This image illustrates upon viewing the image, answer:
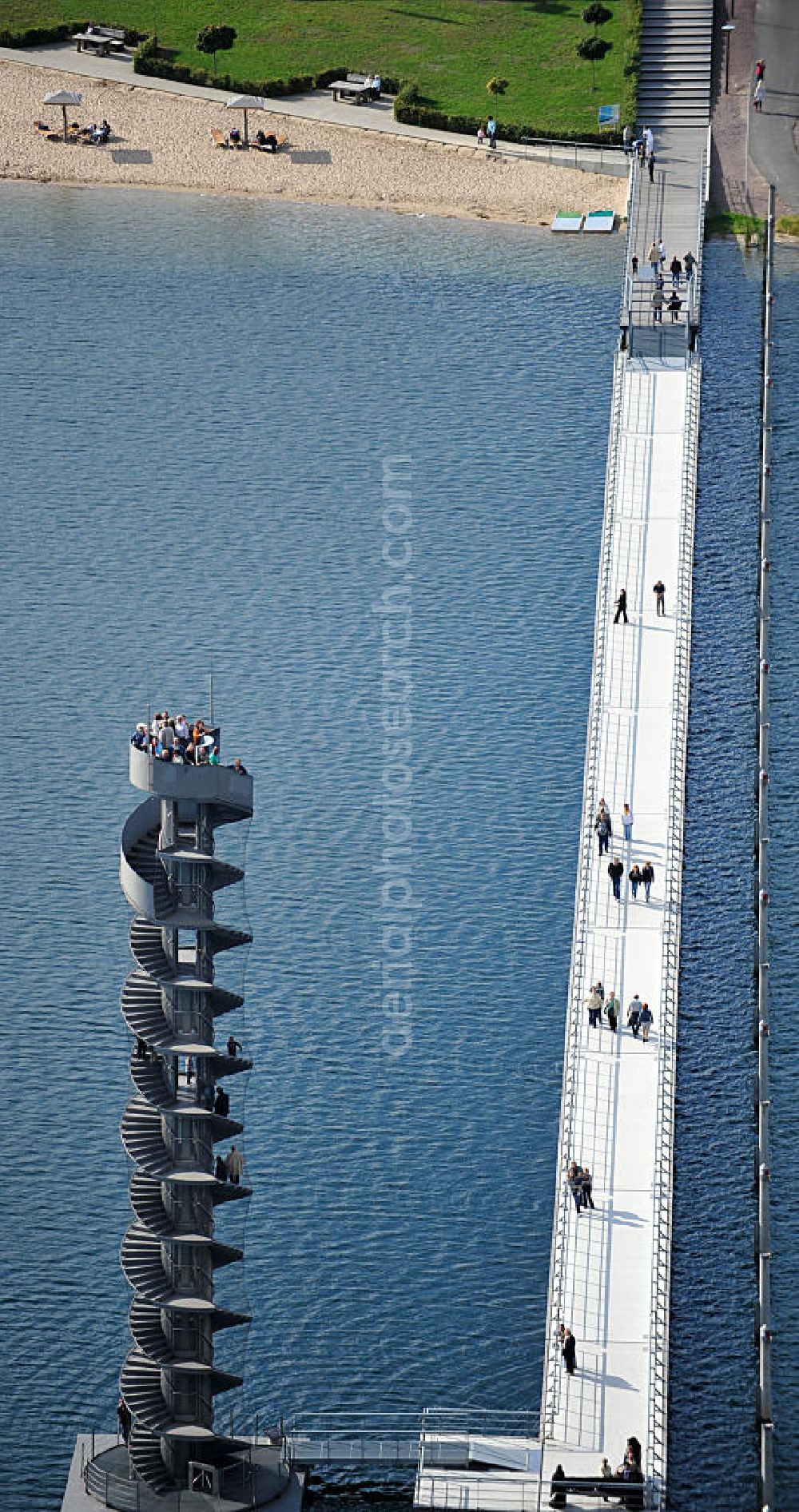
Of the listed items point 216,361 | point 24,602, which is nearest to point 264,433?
point 216,361

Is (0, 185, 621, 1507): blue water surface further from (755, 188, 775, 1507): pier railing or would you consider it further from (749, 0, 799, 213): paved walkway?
(749, 0, 799, 213): paved walkway

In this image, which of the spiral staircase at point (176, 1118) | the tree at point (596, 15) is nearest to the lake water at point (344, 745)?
the spiral staircase at point (176, 1118)

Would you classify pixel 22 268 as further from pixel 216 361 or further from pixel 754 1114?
pixel 754 1114

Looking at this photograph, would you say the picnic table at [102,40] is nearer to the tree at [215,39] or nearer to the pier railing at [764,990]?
the tree at [215,39]

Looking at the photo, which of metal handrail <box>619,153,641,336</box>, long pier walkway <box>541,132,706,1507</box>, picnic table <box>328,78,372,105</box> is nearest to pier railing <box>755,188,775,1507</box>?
long pier walkway <box>541,132,706,1507</box>

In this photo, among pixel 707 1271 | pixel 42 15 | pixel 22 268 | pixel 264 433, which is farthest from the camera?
pixel 42 15

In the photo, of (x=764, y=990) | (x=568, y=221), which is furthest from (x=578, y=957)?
(x=568, y=221)
